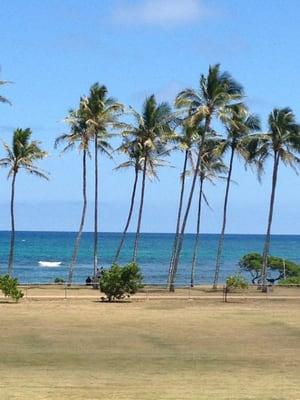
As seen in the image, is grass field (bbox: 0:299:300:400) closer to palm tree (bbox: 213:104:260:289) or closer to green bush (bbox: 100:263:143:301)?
green bush (bbox: 100:263:143:301)

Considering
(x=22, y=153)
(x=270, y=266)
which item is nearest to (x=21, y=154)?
(x=22, y=153)

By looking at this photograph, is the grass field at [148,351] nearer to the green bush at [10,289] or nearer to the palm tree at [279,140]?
the green bush at [10,289]

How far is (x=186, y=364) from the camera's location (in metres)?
21.6

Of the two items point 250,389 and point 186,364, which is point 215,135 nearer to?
point 186,364

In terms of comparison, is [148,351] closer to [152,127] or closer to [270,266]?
[152,127]

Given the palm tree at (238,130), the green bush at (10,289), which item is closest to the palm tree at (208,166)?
the palm tree at (238,130)

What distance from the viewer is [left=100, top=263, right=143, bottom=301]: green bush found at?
4488 cm

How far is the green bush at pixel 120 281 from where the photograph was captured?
147 feet

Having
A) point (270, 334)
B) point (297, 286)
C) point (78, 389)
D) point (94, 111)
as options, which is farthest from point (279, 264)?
point (78, 389)

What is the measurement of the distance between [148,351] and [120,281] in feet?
67.4

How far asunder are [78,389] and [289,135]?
41826 mm

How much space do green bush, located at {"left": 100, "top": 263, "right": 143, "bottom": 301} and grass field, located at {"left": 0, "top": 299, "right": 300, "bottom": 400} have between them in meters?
2.26

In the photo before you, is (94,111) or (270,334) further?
(94,111)

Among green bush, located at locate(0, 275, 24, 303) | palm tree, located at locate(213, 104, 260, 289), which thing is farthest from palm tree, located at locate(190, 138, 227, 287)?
green bush, located at locate(0, 275, 24, 303)
